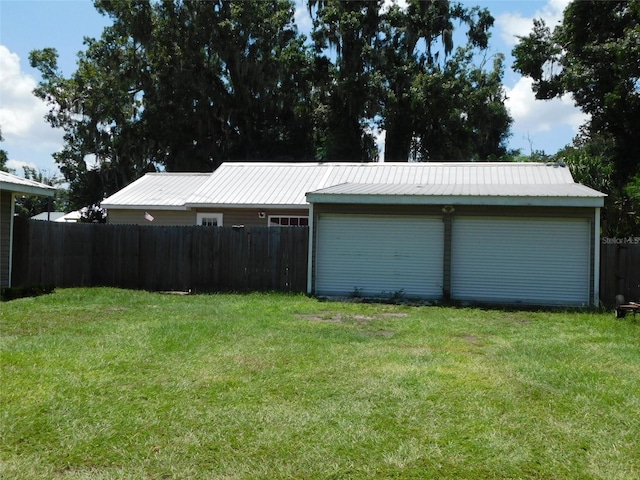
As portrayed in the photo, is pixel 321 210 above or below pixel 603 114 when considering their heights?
below

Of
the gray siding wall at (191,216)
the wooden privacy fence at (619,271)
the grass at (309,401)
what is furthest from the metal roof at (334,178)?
the grass at (309,401)

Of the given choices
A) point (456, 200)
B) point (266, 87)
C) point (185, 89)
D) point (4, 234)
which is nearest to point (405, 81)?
point (266, 87)

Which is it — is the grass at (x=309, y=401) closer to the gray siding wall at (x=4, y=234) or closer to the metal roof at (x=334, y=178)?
the gray siding wall at (x=4, y=234)

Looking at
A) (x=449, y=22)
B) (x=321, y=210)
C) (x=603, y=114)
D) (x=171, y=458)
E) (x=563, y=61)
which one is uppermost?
(x=449, y=22)

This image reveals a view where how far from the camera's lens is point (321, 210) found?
14367mm

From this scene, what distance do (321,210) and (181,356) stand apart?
8126 millimetres

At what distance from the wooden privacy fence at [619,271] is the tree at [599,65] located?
930cm

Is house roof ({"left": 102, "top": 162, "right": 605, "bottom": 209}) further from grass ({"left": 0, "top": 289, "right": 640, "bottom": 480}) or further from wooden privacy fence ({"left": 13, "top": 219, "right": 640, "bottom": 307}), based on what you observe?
grass ({"left": 0, "top": 289, "right": 640, "bottom": 480})

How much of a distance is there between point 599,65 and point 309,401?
20251 mm

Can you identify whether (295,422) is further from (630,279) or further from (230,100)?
(230,100)

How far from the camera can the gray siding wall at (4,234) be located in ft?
41.1

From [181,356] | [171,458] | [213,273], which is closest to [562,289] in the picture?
[213,273]

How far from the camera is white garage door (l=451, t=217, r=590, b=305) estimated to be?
13.0 m

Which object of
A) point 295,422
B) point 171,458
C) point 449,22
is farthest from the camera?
point 449,22
